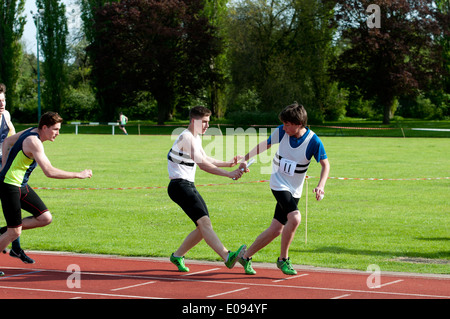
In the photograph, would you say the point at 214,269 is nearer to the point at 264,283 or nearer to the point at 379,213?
the point at 264,283

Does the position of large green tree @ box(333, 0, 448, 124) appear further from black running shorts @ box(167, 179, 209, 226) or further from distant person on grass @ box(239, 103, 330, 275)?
black running shorts @ box(167, 179, 209, 226)

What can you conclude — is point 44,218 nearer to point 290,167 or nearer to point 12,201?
point 12,201

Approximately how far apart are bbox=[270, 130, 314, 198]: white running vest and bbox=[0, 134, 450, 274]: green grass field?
154cm

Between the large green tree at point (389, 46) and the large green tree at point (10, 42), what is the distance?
3103 cm

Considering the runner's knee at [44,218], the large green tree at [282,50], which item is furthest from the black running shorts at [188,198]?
the large green tree at [282,50]

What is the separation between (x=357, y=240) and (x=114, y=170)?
1403 cm

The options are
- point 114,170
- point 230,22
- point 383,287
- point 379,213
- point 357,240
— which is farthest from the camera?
point 230,22

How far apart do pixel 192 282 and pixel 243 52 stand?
5166 cm

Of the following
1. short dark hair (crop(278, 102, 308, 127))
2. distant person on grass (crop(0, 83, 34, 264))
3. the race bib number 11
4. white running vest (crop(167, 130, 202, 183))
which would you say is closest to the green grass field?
distant person on grass (crop(0, 83, 34, 264))

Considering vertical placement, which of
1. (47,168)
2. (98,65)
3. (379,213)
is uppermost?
(98,65)

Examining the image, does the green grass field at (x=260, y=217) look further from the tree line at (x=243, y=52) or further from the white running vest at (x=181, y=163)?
the tree line at (x=243, y=52)

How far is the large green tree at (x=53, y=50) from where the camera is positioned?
66062mm
